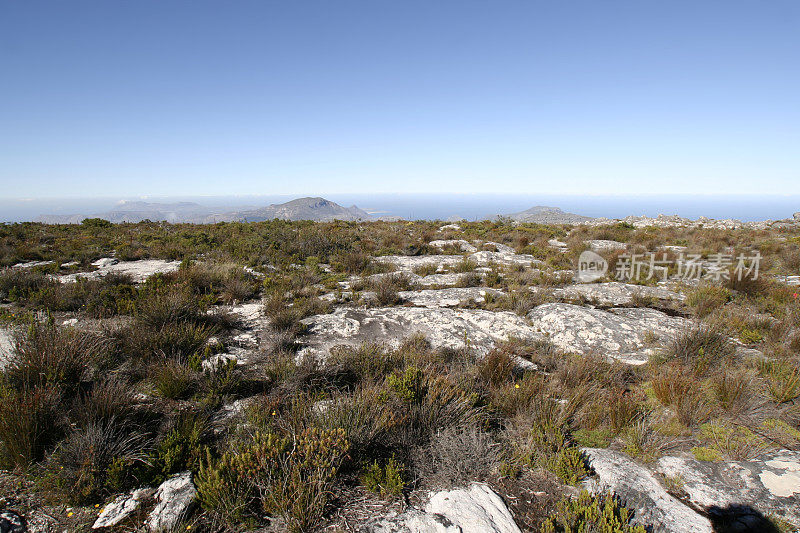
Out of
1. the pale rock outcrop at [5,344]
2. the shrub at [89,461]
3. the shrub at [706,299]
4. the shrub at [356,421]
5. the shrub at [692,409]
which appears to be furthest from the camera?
the shrub at [706,299]

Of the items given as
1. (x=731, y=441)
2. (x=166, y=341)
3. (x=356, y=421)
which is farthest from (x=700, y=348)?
(x=166, y=341)

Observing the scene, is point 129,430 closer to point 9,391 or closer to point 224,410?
point 224,410

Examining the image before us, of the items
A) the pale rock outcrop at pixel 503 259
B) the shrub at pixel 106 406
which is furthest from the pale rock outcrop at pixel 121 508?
the pale rock outcrop at pixel 503 259

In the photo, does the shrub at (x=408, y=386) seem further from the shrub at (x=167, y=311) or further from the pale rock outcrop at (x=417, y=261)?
the pale rock outcrop at (x=417, y=261)

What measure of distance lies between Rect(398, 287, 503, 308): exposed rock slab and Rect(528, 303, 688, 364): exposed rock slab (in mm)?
1410

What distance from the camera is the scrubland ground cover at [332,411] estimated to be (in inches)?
98.3

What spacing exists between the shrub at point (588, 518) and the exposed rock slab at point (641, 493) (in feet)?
0.51

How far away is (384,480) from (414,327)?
11.7ft

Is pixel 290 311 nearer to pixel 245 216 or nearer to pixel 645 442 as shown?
pixel 645 442

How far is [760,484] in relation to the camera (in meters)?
2.67

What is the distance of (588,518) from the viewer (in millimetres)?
2318

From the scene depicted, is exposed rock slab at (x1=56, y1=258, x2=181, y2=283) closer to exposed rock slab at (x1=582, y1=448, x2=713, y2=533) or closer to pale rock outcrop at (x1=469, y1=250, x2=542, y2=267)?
pale rock outcrop at (x1=469, y1=250, x2=542, y2=267)

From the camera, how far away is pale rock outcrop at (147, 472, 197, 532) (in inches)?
89.9

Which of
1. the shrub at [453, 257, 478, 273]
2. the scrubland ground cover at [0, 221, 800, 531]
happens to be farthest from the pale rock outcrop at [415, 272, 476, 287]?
the scrubland ground cover at [0, 221, 800, 531]
